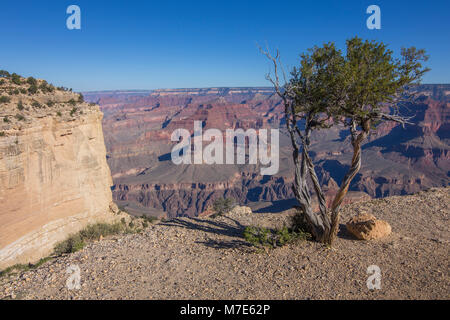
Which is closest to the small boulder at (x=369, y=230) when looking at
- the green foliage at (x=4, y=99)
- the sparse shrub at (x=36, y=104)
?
the sparse shrub at (x=36, y=104)

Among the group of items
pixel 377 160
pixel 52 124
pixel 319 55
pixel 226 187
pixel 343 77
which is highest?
pixel 319 55

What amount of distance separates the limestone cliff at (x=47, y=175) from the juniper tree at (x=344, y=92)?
1133cm

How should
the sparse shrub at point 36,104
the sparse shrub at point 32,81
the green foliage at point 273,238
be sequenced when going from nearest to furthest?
1. the green foliage at point 273,238
2. the sparse shrub at point 36,104
3. the sparse shrub at point 32,81

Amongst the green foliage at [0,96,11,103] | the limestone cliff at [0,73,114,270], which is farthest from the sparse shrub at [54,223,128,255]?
the green foliage at [0,96,11,103]

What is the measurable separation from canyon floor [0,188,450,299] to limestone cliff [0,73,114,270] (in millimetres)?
4376

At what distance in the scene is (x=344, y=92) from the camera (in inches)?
299

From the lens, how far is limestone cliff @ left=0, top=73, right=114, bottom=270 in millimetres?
11211

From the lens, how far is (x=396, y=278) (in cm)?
661

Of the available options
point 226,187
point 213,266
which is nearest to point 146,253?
point 213,266

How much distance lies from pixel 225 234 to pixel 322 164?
3998 inches

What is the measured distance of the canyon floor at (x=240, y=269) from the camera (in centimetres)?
633

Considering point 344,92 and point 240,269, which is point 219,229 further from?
point 344,92

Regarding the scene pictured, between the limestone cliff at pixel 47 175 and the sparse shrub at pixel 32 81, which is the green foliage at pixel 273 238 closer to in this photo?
the limestone cliff at pixel 47 175
